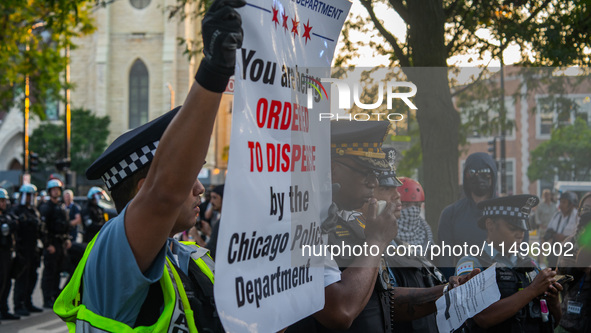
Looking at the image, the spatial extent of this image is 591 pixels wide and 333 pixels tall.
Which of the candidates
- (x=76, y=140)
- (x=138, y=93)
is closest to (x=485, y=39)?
(x=76, y=140)

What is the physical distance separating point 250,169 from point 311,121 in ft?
1.86

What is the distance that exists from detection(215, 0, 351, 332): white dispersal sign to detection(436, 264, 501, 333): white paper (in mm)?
1031

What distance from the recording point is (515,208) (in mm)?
4129

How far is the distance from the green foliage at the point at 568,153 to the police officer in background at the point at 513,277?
0.85 feet

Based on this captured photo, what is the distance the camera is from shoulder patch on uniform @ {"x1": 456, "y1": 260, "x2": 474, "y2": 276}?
12.3 ft

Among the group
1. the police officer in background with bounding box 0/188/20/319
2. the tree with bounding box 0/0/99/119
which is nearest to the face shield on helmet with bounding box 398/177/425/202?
the police officer in background with bounding box 0/188/20/319

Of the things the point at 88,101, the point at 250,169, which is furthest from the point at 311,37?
the point at 88,101

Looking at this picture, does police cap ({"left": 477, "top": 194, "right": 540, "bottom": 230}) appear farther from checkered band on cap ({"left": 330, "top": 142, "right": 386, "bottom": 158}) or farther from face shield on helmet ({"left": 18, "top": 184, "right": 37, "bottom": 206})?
face shield on helmet ({"left": 18, "top": 184, "right": 37, "bottom": 206})

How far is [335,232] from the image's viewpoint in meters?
2.98

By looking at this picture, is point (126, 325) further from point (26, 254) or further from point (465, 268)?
point (26, 254)

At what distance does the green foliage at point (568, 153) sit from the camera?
4.16 metres

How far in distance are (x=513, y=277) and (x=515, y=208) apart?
0.43 meters

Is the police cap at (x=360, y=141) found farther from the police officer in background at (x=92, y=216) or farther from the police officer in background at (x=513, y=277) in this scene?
the police officer in background at (x=92, y=216)

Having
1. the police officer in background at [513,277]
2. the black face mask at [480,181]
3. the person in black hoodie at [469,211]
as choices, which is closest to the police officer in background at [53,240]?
the person in black hoodie at [469,211]
